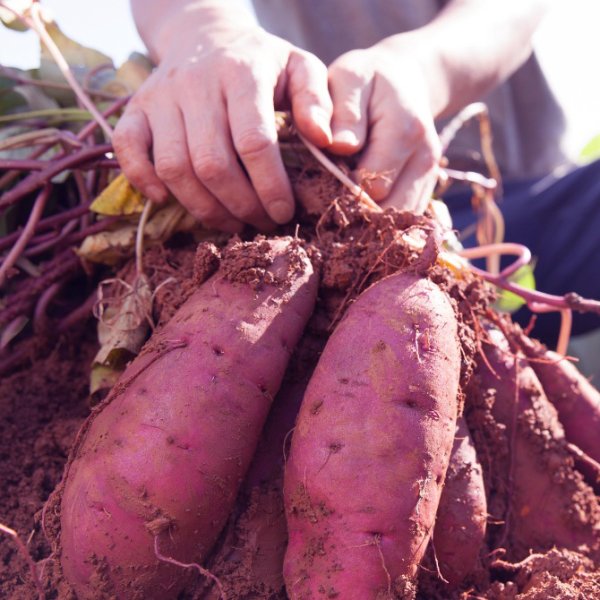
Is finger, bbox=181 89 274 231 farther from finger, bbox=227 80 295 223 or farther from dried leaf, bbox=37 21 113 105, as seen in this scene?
dried leaf, bbox=37 21 113 105

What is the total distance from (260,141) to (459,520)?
0.64 meters

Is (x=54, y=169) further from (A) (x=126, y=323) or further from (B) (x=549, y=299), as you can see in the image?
(B) (x=549, y=299)

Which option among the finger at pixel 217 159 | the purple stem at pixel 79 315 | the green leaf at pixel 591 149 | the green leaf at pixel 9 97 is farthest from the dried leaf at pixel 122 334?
the green leaf at pixel 591 149

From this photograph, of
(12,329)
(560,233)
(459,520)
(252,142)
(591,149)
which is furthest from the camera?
(591,149)

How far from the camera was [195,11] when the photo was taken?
139 centimetres

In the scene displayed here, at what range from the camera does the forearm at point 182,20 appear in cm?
126

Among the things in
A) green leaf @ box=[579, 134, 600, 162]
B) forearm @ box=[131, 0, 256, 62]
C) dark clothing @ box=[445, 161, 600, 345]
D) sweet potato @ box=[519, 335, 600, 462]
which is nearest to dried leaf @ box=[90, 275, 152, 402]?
forearm @ box=[131, 0, 256, 62]

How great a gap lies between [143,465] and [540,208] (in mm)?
1988

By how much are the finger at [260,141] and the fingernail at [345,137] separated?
4.9 inches

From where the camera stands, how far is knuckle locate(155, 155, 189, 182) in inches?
39.9

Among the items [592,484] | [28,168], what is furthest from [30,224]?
[592,484]

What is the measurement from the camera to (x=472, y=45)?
1.72 meters

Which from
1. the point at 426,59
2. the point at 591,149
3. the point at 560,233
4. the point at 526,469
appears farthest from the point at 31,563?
the point at 591,149

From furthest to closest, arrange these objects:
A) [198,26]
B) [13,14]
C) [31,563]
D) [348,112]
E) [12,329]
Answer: [13,14] < [198,26] < [12,329] < [348,112] < [31,563]
